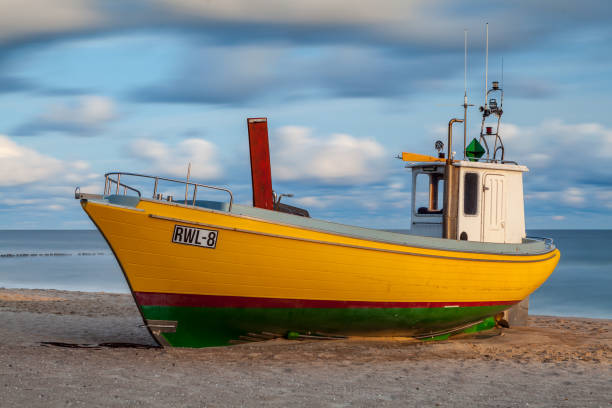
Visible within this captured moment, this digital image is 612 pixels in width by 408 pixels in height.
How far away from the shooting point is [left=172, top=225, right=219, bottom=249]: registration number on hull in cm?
898

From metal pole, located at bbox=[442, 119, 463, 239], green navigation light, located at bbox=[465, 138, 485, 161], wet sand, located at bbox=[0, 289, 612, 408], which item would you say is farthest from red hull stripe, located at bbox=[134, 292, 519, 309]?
green navigation light, located at bbox=[465, 138, 485, 161]

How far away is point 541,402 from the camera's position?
7.22 metres

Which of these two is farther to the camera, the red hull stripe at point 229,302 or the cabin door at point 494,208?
the cabin door at point 494,208

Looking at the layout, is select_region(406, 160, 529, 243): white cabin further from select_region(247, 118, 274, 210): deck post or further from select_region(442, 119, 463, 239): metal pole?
select_region(247, 118, 274, 210): deck post

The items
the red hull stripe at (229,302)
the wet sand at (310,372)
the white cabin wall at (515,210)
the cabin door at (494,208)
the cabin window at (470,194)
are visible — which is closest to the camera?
the wet sand at (310,372)

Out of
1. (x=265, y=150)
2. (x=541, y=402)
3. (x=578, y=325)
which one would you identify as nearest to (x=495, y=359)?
(x=541, y=402)

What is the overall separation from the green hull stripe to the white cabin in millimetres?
1824

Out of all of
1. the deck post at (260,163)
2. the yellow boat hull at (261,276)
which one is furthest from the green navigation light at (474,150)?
the deck post at (260,163)

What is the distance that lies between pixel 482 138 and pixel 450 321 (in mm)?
4009

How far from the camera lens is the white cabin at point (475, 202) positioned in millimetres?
12156

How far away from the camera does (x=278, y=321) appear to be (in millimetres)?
9844

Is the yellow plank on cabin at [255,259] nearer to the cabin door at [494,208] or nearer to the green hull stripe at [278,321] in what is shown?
the green hull stripe at [278,321]

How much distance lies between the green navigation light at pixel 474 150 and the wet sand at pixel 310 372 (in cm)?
352

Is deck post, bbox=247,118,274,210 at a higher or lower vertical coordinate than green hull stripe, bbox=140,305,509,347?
higher
